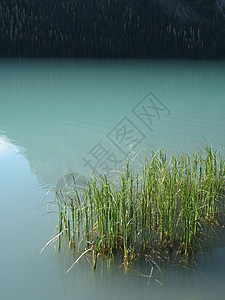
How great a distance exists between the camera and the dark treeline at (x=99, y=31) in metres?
22.9

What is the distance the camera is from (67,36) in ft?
77.2

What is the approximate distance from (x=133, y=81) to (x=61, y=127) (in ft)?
22.5

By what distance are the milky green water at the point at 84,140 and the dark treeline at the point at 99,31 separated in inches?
153

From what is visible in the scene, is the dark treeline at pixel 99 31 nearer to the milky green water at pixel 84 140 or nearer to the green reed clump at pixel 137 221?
the milky green water at pixel 84 140

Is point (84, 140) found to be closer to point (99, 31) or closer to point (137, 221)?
point (137, 221)

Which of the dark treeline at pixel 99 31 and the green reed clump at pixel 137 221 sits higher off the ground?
the dark treeline at pixel 99 31

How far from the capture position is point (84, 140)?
25.3 feet

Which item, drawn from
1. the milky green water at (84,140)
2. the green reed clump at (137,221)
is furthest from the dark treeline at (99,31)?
the green reed clump at (137,221)

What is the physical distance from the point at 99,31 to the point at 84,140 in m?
17.6

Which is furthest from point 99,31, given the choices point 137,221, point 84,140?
point 137,221

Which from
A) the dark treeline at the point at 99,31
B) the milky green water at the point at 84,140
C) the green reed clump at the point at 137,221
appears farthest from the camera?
the dark treeline at the point at 99,31

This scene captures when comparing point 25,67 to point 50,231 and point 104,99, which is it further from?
point 50,231

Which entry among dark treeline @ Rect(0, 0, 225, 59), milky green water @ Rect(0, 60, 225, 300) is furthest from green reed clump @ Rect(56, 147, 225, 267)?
dark treeline @ Rect(0, 0, 225, 59)

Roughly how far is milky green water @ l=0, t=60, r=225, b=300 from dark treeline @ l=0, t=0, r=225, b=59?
3.89 m
